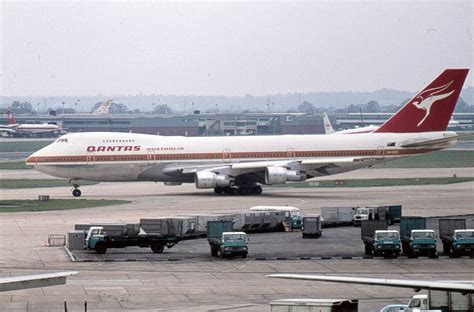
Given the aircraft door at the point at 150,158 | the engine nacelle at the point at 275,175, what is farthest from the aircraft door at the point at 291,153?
the aircraft door at the point at 150,158

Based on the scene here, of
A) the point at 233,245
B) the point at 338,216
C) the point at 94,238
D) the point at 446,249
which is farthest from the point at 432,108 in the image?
the point at 94,238

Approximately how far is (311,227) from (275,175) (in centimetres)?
2949

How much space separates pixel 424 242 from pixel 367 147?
4428cm

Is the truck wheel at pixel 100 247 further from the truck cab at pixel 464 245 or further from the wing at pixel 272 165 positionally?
the wing at pixel 272 165

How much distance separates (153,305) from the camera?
153 feet

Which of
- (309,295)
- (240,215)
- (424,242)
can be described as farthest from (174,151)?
(309,295)

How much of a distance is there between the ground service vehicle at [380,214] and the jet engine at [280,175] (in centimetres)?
2012

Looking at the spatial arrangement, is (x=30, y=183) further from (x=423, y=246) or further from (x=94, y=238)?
(x=423, y=246)

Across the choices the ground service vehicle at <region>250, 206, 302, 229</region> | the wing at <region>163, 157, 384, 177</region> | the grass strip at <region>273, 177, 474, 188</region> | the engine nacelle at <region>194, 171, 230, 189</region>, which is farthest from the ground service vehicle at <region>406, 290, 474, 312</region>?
the grass strip at <region>273, 177, 474, 188</region>

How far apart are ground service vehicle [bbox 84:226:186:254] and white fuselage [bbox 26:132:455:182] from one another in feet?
125

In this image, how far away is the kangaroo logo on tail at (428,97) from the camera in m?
111

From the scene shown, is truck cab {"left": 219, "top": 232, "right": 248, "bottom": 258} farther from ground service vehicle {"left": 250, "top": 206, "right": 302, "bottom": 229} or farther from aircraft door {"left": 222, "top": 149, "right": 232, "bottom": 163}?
aircraft door {"left": 222, "top": 149, "right": 232, "bottom": 163}

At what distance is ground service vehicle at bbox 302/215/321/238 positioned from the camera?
75.2 m

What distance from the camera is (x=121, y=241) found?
6681 cm
